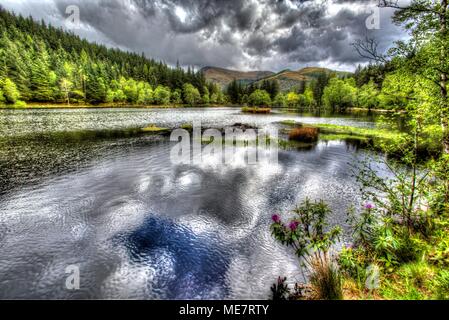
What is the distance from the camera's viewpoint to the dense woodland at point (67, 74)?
8812cm

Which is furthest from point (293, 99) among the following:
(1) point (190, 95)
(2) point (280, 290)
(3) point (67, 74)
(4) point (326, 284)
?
(4) point (326, 284)

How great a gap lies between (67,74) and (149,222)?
129808 mm

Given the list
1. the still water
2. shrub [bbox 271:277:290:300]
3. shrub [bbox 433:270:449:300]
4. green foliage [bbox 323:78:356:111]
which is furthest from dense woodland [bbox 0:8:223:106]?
shrub [bbox 433:270:449:300]

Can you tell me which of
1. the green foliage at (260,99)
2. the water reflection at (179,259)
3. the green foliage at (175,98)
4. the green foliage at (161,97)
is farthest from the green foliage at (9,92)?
the green foliage at (260,99)

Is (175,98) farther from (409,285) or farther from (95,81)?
(409,285)

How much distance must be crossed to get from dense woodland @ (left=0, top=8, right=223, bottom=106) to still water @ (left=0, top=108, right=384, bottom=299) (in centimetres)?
9189

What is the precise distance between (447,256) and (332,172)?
1400cm

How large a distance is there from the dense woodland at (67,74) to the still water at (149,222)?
9189 centimetres

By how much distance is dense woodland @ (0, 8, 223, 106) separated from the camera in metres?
88.1

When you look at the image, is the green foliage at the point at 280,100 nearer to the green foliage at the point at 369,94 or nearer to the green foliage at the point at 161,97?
the green foliage at the point at 369,94

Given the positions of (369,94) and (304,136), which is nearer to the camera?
(369,94)

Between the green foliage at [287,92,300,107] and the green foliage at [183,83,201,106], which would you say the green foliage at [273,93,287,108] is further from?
the green foliage at [183,83,201,106]

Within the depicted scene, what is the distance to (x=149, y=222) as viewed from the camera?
10.5 metres
